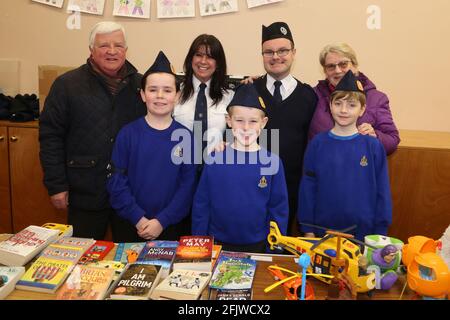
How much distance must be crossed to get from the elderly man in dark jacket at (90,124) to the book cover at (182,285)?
0.82 metres

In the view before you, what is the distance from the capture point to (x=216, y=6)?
298 centimetres

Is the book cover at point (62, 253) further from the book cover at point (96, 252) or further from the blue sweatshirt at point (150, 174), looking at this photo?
the blue sweatshirt at point (150, 174)

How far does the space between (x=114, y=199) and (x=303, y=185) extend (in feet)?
3.01

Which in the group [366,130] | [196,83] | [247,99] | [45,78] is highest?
[45,78]

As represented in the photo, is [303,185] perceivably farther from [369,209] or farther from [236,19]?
[236,19]

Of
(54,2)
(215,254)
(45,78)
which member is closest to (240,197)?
(215,254)

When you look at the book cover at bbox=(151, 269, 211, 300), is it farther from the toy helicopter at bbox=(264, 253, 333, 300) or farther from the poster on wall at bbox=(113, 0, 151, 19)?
the poster on wall at bbox=(113, 0, 151, 19)

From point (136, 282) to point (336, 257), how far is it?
0.64 metres

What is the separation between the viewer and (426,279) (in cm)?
122

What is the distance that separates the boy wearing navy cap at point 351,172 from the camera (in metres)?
1.79

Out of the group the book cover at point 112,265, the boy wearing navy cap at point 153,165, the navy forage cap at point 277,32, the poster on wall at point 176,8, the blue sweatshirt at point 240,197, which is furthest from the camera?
the poster on wall at point 176,8

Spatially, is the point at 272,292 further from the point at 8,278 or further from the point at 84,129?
the point at 84,129

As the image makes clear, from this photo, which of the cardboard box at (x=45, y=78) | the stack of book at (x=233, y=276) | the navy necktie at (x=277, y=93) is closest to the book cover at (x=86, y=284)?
the stack of book at (x=233, y=276)

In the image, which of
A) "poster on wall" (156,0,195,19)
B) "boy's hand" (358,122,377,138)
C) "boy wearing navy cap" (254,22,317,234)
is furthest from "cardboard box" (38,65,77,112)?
"boy's hand" (358,122,377,138)
